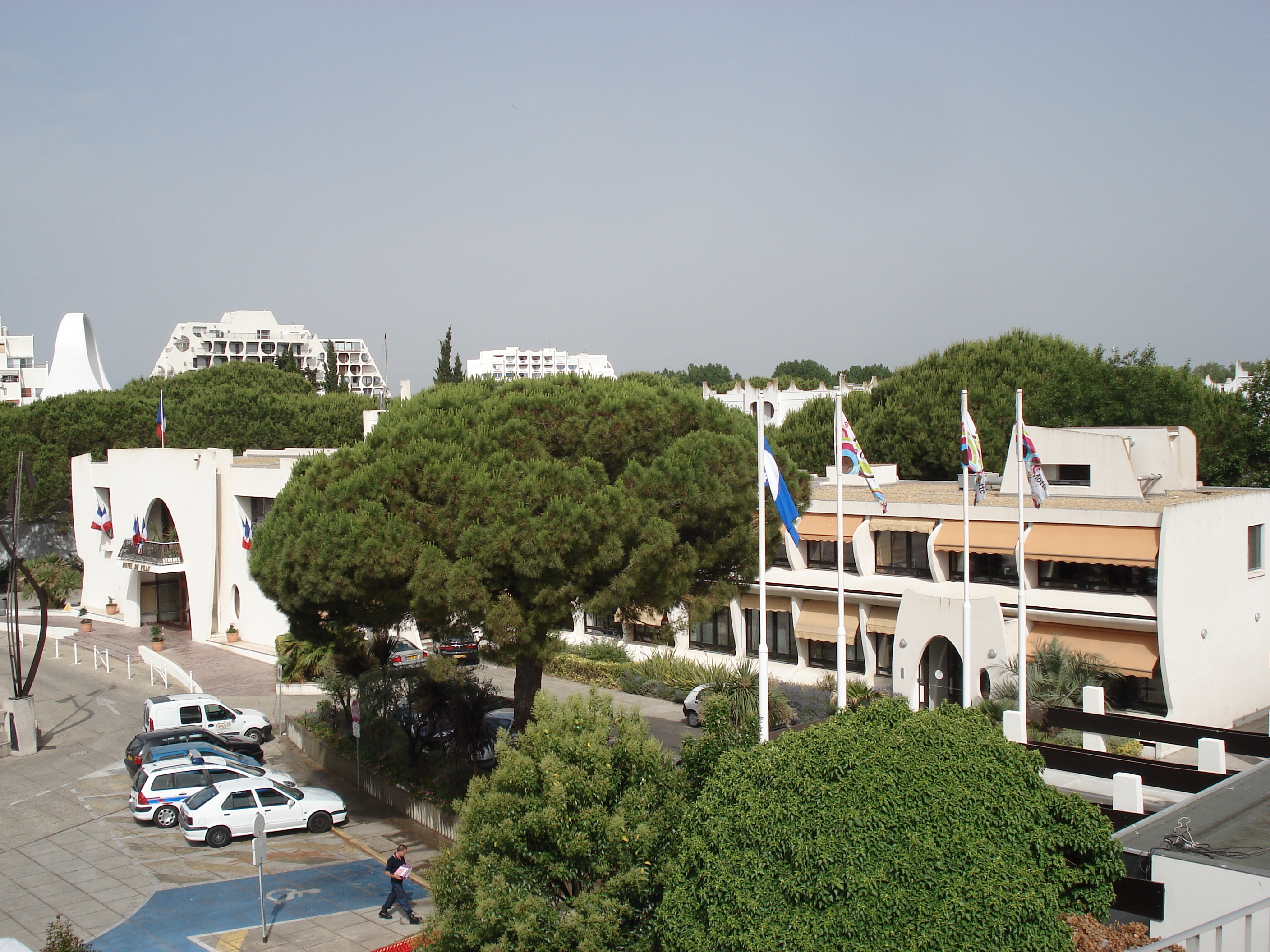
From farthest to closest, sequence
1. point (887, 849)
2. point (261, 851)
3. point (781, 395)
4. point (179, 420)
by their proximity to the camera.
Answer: point (781, 395) < point (179, 420) < point (261, 851) < point (887, 849)

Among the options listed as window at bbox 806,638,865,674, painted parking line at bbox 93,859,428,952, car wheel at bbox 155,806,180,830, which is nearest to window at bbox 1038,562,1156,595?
window at bbox 806,638,865,674

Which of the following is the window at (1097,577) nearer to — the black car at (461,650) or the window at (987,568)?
the window at (987,568)

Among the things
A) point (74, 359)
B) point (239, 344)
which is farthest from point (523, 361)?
point (74, 359)

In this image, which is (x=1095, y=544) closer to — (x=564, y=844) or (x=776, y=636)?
(x=776, y=636)

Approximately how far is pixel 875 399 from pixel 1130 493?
24.3 meters

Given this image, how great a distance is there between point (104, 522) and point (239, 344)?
3478 inches

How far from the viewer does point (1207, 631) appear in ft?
86.9

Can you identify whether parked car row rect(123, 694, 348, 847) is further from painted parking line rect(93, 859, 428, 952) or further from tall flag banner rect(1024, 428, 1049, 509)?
tall flag banner rect(1024, 428, 1049, 509)

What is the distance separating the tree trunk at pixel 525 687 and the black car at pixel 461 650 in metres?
0.97

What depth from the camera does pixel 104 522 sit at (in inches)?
1912

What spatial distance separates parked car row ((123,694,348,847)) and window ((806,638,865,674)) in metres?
16.0

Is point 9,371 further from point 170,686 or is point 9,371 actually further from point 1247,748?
point 1247,748

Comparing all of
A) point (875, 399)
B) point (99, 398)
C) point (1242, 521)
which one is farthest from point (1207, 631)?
point (99, 398)

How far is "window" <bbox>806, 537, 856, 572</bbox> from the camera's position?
32438 millimetres
